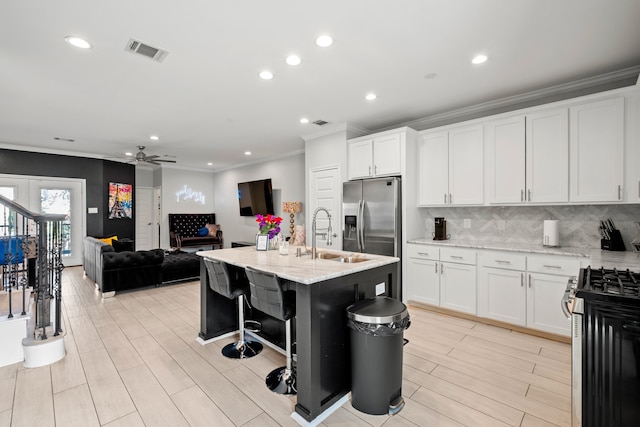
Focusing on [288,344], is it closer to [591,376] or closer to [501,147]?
[591,376]

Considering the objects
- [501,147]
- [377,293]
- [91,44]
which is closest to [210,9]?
[91,44]

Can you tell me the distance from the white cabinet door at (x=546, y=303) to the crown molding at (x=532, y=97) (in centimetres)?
202

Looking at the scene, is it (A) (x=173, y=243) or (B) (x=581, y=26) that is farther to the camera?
(A) (x=173, y=243)

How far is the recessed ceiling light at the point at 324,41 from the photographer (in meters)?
2.40

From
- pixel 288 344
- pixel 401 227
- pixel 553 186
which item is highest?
pixel 553 186

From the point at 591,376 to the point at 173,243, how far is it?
30.2 ft

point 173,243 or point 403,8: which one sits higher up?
point 403,8

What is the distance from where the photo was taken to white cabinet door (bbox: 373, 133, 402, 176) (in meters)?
4.13

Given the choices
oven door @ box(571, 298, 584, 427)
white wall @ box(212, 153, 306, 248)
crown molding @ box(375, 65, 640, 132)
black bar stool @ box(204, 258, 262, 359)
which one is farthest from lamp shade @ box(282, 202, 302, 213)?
oven door @ box(571, 298, 584, 427)

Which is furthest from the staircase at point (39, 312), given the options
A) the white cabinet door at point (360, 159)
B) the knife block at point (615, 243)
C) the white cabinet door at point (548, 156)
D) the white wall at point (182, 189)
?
the white wall at point (182, 189)

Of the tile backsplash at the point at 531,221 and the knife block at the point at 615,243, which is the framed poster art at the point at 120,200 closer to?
the tile backsplash at the point at 531,221

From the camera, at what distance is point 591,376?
57.0 inches

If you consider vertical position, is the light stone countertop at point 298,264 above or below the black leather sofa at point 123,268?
above

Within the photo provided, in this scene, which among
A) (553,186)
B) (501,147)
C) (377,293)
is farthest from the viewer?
(501,147)
